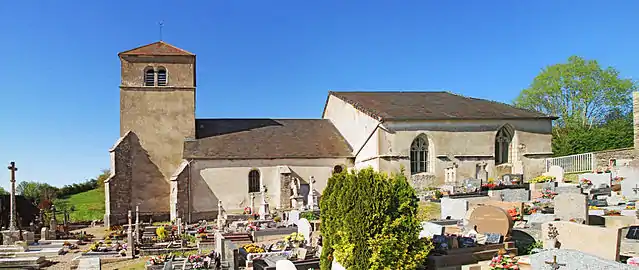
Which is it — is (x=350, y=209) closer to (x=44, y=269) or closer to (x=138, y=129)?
(x=44, y=269)

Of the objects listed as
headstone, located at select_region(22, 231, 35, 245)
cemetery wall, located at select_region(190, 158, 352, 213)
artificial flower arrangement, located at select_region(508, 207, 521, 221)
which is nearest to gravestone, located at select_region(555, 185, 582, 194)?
artificial flower arrangement, located at select_region(508, 207, 521, 221)

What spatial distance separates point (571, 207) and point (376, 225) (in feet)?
21.6

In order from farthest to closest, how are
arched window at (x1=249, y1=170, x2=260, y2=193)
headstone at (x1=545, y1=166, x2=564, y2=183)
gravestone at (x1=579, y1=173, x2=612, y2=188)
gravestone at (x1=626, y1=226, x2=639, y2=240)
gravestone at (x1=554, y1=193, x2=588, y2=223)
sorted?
arched window at (x1=249, y1=170, x2=260, y2=193)
headstone at (x1=545, y1=166, x2=564, y2=183)
gravestone at (x1=579, y1=173, x2=612, y2=188)
gravestone at (x1=554, y1=193, x2=588, y2=223)
gravestone at (x1=626, y1=226, x2=639, y2=240)

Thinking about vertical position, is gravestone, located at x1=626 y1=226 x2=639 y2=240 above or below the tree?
below

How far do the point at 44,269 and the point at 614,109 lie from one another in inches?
1843

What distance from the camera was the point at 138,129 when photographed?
28.9m

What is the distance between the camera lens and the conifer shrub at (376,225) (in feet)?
34.5

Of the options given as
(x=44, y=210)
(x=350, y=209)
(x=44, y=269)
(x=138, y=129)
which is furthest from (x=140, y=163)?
(x=350, y=209)

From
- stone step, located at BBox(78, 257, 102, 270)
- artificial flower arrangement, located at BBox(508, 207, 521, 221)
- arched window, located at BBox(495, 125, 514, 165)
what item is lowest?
stone step, located at BBox(78, 257, 102, 270)

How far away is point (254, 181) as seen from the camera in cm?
2853

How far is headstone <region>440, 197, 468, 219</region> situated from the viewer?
16406 mm

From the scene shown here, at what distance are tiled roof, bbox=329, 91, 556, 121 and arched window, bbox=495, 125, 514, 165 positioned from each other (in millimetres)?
971

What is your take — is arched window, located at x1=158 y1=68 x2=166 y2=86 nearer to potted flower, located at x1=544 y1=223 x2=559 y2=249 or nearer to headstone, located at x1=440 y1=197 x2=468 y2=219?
headstone, located at x1=440 y1=197 x2=468 y2=219

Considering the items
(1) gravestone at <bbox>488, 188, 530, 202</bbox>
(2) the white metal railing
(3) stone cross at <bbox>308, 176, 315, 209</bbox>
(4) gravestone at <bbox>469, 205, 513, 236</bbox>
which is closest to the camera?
(4) gravestone at <bbox>469, 205, 513, 236</bbox>
